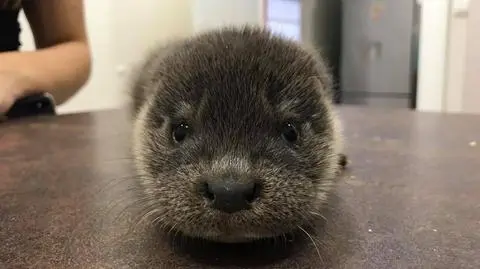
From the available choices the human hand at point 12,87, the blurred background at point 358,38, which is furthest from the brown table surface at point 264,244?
the blurred background at point 358,38

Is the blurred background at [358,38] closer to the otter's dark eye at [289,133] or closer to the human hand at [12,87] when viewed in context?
the human hand at [12,87]

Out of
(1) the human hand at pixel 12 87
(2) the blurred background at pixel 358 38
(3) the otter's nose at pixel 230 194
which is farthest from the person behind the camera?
(2) the blurred background at pixel 358 38

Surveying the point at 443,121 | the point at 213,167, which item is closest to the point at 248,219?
the point at 213,167

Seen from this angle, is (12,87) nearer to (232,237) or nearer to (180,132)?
(180,132)

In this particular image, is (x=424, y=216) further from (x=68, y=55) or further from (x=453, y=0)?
(x=453, y=0)

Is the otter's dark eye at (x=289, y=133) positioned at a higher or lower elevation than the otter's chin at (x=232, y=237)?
higher

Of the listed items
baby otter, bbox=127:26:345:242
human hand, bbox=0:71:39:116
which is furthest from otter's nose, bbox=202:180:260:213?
human hand, bbox=0:71:39:116

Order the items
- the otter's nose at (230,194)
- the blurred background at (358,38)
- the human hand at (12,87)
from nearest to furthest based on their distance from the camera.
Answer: the otter's nose at (230,194) < the human hand at (12,87) < the blurred background at (358,38)

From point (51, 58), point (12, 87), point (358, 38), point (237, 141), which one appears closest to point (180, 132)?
point (237, 141)
